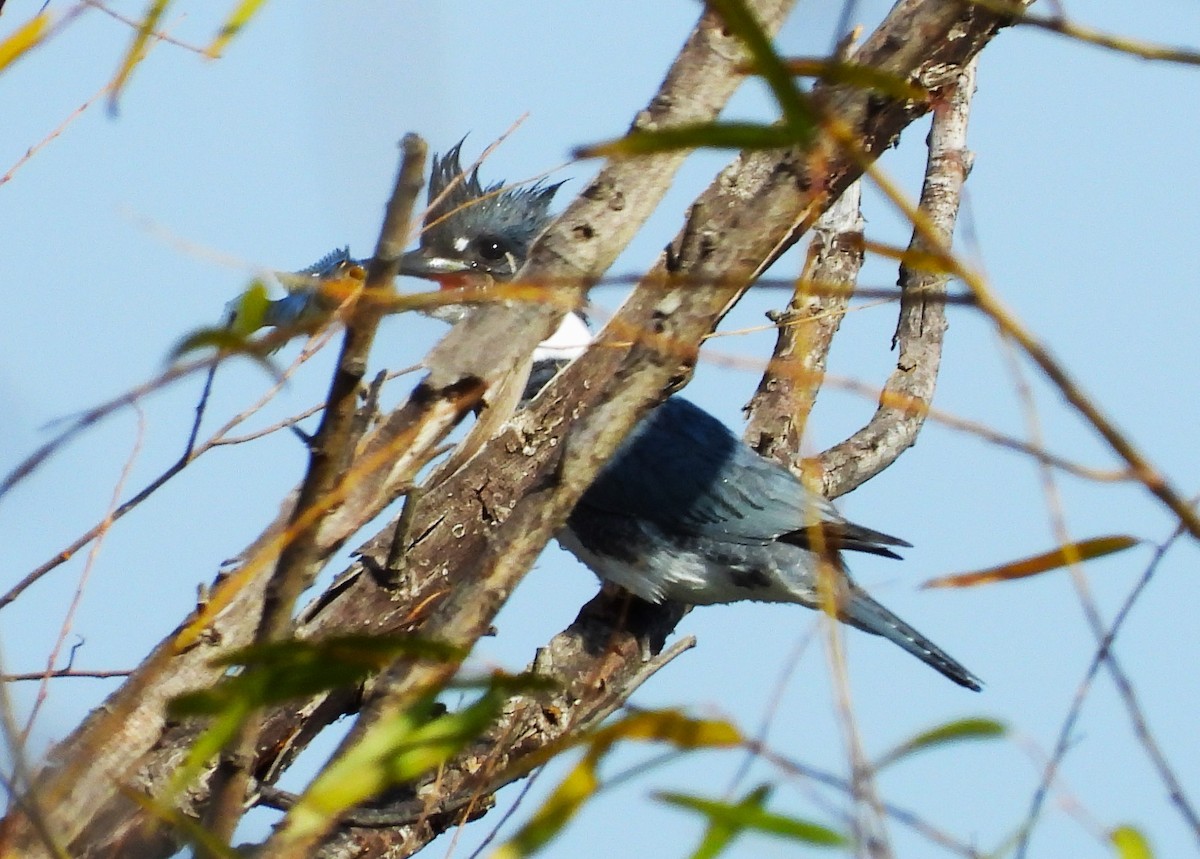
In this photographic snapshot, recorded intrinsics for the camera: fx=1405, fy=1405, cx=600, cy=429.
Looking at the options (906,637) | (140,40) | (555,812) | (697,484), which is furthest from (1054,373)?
(697,484)

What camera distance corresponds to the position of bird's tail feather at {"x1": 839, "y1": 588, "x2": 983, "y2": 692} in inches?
112

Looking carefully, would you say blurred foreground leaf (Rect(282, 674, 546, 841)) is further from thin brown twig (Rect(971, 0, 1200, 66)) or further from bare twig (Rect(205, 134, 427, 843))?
thin brown twig (Rect(971, 0, 1200, 66))

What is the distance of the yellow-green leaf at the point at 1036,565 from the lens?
0.86 m

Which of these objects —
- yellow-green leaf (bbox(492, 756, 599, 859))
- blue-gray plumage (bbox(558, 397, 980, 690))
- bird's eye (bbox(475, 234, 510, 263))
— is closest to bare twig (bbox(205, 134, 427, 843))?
yellow-green leaf (bbox(492, 756, 599, 859))

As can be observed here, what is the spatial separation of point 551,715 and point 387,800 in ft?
1.11

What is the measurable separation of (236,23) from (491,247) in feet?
8.93

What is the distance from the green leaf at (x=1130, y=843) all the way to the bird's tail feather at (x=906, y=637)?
2.06m

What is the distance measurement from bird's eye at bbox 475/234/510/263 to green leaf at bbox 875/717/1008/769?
294 cm

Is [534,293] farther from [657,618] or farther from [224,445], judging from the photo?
[657,618]

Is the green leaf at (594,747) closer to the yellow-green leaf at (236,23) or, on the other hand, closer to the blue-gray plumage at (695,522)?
the yellow-green leaf at (236,23)

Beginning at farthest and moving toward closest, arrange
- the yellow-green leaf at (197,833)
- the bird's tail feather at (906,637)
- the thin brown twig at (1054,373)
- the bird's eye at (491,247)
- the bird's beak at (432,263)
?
1. the bird's eye at (491,247)
2. the bird's beak at (432,263)
3. the bird's tail feather at (906,637)
4. the yellow-green leaf at (197,833)
5. the thin brown twig at (1054,373)

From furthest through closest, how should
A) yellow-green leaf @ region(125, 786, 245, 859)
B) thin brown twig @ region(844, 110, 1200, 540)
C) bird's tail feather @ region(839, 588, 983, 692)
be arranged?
bird's tail feather @ region(839, 588, 983, 692), yellow-green leaf @ region(125, 786, 245, 859), thin brown twig @ region(844, 110, 1200, 540)

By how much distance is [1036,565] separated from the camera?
867 mm

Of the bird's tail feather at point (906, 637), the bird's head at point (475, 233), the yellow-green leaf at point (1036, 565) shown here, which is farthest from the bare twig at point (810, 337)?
the yellow-green leaf at point (1036, 565)
